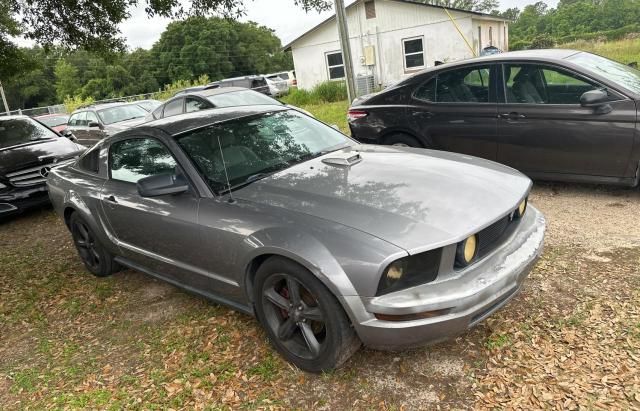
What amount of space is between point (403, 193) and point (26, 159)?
668cm

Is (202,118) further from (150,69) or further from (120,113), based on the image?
(150,69)

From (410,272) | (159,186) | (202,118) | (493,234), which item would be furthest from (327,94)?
(410,272)

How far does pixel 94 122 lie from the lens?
39.9 feet

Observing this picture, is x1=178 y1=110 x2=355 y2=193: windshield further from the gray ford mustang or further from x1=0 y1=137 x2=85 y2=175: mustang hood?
x1=0 y1=137 x2=85 y2=175: mustang hood

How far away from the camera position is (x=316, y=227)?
2725 mm

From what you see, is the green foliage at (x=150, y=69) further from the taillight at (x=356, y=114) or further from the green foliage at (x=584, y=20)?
the taillight at (x=356, y=114)

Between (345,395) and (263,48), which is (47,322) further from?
(263,48)

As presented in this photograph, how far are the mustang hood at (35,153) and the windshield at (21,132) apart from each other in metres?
0.19

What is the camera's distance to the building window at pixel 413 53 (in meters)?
21.8

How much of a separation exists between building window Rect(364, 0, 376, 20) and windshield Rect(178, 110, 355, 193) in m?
19.6

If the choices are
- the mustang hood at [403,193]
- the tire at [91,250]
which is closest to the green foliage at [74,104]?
the tire at [91,250]

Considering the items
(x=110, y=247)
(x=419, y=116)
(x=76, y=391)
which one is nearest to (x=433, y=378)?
(x=76, y=391)

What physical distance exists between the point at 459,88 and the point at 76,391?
4.86 m

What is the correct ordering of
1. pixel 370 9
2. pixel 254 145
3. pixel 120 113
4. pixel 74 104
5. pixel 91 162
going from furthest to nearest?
1. pixel 74 104
2. pixel 370 9
3. pixel 120 113
4. pixel 91 162
5. pixel 254 145
